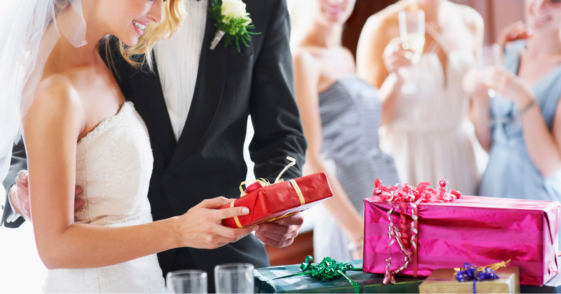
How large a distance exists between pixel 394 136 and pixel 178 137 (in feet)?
7.16

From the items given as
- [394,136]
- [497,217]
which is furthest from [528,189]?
[497,217]

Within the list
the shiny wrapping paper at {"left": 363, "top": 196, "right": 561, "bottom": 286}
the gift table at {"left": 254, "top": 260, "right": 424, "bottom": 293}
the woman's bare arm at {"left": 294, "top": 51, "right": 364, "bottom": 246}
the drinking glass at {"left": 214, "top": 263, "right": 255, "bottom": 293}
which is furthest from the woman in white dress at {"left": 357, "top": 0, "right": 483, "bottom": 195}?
the drinking glass at {"left": 214, "top": 263, "right": 255, "bottom": 293}

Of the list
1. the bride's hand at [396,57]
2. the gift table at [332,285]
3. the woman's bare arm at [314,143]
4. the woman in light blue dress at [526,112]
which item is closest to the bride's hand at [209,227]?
the gift table at [332,285]

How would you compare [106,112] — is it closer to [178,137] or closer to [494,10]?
[178,137]

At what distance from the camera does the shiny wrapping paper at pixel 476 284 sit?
103 centimetres

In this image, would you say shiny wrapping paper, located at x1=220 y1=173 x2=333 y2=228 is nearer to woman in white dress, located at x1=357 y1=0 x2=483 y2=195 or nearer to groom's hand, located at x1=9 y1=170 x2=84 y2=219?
groom's hand, located at x1=9 y1=170 x2=84 y2=219

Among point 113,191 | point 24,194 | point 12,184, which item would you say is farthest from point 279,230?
point 12,184

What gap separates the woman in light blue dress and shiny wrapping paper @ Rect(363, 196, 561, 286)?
214 cm

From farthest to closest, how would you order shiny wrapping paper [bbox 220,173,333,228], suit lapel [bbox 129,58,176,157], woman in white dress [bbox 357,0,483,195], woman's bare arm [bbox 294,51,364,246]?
woman in white dress [bbox 357,0,483,195] → woman's bare arm [bbox 294,51,364,246] → suit lapel [bbox 129,58,176,157] → shiny wrapping paper [bbox 220,173,333,228]

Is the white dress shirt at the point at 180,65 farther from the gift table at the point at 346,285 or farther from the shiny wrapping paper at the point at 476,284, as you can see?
the shiny wrapping paper at the point at 476,284

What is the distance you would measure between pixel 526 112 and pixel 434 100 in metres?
0.59

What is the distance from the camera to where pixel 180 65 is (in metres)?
1.74

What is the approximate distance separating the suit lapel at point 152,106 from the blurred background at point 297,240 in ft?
2.23

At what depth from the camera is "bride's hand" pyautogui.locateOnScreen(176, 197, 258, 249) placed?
3.80ft
